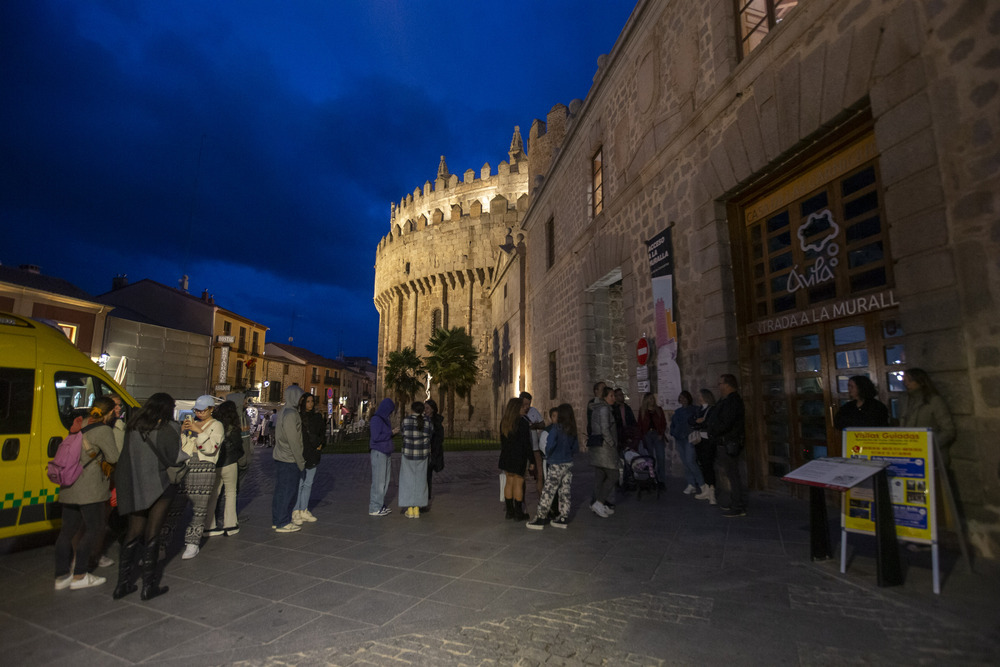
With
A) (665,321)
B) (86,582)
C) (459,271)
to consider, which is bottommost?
(86,582)

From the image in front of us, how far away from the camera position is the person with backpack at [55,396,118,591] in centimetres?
360

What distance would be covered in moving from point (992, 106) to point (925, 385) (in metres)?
2.13

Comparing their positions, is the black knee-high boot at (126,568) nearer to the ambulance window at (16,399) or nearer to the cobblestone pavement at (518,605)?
the cobblestone pavement at (518,605)

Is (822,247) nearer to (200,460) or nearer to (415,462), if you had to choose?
(415,462)

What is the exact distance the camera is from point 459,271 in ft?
118

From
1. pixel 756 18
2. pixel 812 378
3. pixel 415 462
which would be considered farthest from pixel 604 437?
pixel 756 18

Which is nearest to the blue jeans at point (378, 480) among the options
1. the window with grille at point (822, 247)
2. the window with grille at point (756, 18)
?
the window with grille at point (822, 247)

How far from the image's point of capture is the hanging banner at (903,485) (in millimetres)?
3281

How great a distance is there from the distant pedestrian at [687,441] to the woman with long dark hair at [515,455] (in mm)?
2455

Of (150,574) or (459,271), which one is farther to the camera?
(459,271)

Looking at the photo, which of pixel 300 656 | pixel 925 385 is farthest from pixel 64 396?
pixel 925 385

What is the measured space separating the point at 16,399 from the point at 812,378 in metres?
8.32

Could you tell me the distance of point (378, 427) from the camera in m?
6.19

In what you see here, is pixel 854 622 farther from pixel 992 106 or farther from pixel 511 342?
pixel 511 342
